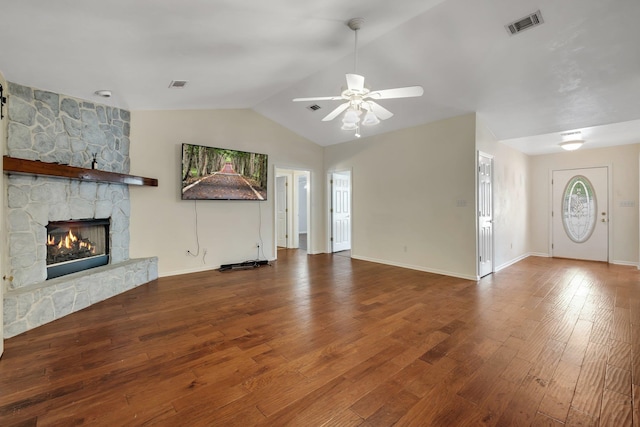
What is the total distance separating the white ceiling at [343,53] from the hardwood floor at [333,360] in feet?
8.71

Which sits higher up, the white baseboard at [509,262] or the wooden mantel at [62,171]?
the wooden mantel at [62,171]

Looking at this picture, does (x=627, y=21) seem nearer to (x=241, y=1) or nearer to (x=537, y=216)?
(x=241, y=1)

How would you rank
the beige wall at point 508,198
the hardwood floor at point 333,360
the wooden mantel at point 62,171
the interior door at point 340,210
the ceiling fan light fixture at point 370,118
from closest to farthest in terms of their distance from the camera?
the hardwood floor at point 333,360, the wooden mantel at point 62,171, the ceiling fan light fixture at point 370,118, the beige wall at point 508,198, the interior door at point 340,210

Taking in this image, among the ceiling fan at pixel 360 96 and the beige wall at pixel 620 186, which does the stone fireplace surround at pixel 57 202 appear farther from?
the beige wall at pixel 620 186

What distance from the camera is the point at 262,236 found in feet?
20.0

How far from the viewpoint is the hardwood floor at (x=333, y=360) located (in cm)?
169

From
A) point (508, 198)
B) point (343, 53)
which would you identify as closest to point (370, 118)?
point (343, 53)

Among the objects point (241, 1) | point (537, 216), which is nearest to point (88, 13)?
point (241, 1)

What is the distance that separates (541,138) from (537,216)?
2.54 meters

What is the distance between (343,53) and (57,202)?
3959 mm

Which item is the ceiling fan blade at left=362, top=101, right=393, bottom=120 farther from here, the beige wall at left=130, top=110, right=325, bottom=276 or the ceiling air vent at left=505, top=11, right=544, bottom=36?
the beige wall at left=130, top=110, right=325, bottom=276

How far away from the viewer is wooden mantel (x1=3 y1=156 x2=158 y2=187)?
283cm

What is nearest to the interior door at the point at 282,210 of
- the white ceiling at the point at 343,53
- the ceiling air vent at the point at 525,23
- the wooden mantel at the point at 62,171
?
the white ceiling at the point at 343,53

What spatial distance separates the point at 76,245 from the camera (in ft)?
12.3
